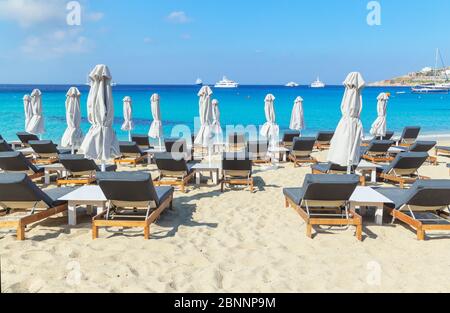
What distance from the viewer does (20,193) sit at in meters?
4.73

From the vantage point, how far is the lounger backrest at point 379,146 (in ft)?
33.1

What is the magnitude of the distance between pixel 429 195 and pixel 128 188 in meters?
3.99

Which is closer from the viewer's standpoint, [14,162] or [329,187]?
[329,187]

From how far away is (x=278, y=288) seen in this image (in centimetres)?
349

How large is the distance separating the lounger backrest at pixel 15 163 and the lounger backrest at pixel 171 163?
2648mm

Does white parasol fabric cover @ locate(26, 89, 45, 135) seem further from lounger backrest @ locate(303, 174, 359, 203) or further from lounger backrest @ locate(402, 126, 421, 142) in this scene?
lounger backrest @ locate(402, 126, 421, 142)

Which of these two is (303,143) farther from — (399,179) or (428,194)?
(428,194)

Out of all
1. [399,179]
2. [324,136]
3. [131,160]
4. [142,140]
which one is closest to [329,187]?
[399,179]

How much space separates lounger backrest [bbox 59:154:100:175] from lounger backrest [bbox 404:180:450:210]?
18.8ft

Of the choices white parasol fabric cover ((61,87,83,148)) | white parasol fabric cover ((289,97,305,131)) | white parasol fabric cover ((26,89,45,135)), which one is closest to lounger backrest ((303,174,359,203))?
white parasol fabric cover ((61,87,83,148))

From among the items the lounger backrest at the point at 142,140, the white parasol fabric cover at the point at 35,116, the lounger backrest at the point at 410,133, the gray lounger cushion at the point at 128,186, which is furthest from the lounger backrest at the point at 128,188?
the lounger backrest at the point at 410,133

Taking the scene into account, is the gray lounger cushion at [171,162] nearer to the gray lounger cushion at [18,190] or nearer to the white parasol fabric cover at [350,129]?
the gray lounger cushion at [18,190]

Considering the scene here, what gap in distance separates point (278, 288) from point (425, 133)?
949 inches
